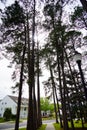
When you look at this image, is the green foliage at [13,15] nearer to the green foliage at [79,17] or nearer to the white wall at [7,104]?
the green foliage at [79,17]

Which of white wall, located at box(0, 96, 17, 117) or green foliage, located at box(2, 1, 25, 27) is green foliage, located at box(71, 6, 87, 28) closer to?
green foliage, located at box(2, 1, 25, 27)

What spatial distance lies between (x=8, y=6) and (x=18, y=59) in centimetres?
522

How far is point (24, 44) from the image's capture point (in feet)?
48.9

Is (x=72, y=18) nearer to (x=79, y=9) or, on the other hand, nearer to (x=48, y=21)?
(x=79, y=9)

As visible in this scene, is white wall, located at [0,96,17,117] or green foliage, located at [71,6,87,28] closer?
green foliage, located at [71,6,87,28]

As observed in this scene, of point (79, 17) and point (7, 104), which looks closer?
point (79, 17)

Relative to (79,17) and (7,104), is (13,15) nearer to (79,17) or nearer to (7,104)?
(79,17)

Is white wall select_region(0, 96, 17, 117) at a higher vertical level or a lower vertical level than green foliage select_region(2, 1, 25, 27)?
lower

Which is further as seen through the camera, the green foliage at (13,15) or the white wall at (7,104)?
the white wall at (7,104)

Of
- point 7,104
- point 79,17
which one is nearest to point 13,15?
point 79,17

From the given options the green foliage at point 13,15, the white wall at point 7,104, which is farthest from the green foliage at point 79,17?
the white wall at point 7,104

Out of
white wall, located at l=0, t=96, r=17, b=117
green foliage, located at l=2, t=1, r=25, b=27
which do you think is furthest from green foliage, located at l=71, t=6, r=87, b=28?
white wall, located at l=0, t=96, r=17, b=117

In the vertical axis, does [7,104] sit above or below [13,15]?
below

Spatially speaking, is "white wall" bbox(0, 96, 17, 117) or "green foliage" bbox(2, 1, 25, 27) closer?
"green foliage" bbox(2, 1, 25, 27)
